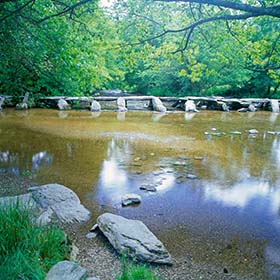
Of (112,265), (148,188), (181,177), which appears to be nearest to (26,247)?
(112,265)

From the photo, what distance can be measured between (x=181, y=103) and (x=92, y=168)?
504 inches

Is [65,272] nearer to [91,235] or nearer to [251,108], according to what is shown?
[91,235]

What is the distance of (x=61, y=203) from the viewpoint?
371 cm

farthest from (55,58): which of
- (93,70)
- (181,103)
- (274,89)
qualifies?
(274,89)

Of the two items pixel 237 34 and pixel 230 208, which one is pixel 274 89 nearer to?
pixel 237 34

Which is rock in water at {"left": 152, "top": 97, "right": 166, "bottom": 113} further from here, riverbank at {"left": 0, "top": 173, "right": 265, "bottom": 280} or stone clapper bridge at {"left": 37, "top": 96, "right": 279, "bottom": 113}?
riverbank at {"left": 0, "top": 173, "right": 265, "bottom": 280}

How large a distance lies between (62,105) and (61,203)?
39.4ft

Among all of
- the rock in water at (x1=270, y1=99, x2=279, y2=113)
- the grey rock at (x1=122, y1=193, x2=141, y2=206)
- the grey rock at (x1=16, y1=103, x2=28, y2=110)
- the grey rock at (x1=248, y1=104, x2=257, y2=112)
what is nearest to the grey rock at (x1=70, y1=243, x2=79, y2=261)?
the grey rock at (x1=122, y1=193, x2=141, y2=206)

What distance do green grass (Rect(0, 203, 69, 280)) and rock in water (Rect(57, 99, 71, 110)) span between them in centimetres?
1272

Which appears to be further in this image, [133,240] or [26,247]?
[133,240]

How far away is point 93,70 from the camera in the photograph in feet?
20.2

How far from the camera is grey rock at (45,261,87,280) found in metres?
2.07

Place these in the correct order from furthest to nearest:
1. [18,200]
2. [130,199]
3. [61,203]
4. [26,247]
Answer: [130,199] → [61,203] → [18,200] → [26,247]

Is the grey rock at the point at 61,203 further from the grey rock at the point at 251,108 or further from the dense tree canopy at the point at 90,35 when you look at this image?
the grey rock at the point at 251,108
